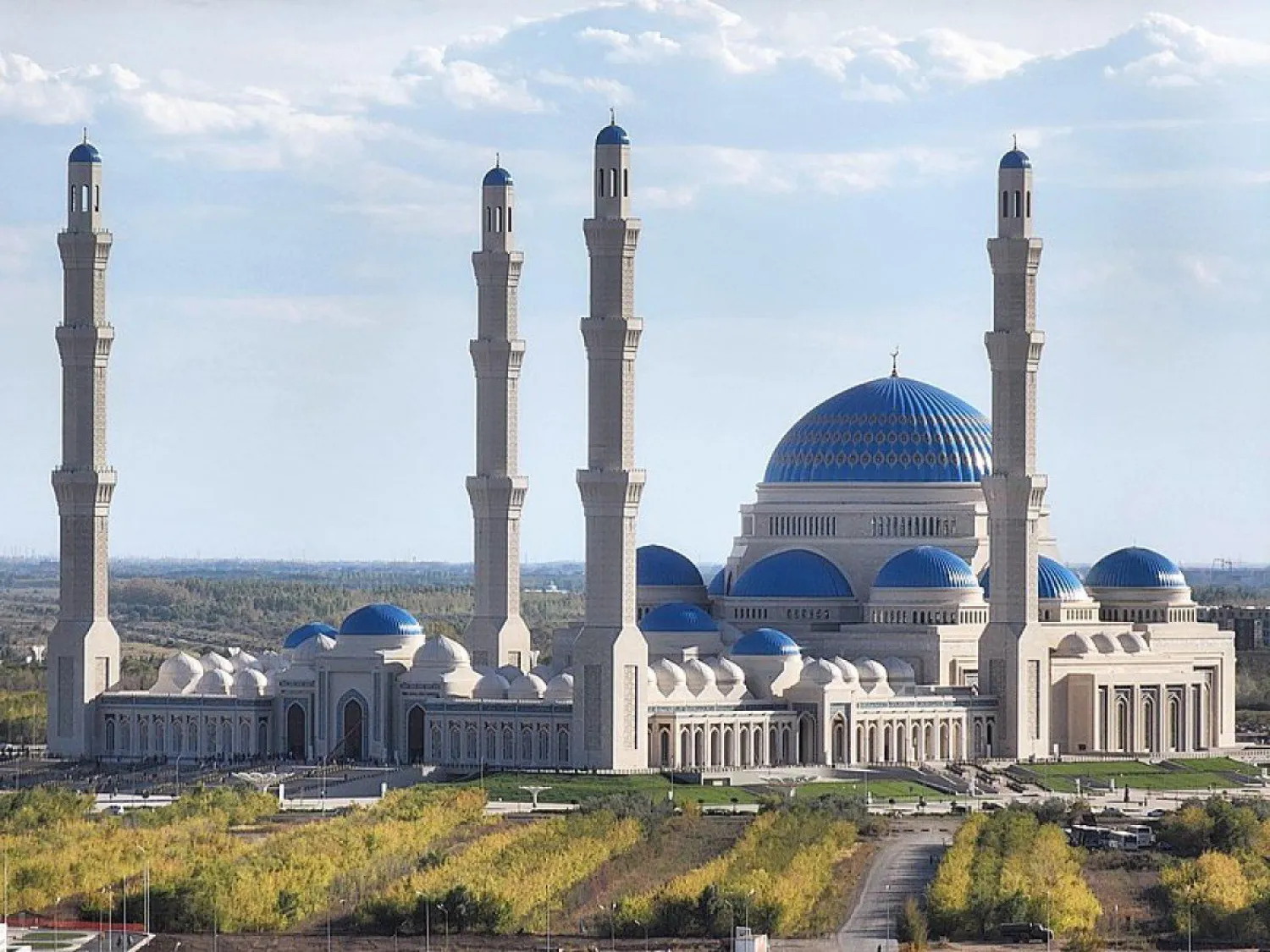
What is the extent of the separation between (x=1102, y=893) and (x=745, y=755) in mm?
29029

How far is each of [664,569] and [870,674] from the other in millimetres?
11857

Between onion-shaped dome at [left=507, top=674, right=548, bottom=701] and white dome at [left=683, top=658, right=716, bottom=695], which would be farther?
white dome at [left=683, top=658, right=716, bottom=695]

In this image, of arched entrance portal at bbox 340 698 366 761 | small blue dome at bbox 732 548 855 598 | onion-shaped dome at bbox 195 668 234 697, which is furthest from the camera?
small blue dome at bbox 732 548 855 598

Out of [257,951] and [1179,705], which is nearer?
[257,951]

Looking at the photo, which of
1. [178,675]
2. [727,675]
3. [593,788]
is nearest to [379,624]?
[178,675]

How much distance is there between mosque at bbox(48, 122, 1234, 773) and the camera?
10375 cm

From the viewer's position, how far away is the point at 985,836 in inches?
3342

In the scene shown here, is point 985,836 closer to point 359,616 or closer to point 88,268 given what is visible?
point 359,616

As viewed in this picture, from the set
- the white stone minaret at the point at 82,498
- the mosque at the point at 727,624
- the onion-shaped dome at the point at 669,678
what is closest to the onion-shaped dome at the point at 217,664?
the mosque at the point at 727,624

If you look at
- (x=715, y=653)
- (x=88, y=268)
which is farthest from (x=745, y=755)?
(x=88, y=268)

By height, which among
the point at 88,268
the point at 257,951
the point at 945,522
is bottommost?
the point at 257,951

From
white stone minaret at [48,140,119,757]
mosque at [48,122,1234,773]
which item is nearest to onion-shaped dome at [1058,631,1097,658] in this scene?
mosque at [48,122,1234,773]

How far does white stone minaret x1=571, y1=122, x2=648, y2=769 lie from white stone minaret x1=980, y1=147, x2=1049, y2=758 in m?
11.4

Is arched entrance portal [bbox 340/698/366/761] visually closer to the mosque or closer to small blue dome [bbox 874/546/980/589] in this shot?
the mosque
